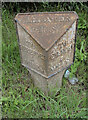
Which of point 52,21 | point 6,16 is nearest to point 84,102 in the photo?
point 52,21

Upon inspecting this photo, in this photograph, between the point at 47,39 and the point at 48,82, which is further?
the point at 48,82

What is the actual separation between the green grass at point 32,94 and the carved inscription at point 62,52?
407mm

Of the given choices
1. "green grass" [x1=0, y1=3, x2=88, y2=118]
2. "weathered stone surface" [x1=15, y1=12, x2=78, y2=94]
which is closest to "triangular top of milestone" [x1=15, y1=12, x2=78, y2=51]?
"weathered stone surface" [x1=15, y1=12, x2=78, y2=94]

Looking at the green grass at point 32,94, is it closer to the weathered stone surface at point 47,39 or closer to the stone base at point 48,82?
the stone base at point 48,82

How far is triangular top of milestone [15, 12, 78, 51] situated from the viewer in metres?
1.60

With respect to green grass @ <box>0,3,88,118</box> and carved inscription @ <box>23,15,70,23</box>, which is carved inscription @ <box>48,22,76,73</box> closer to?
carved inscription @ <box>23,15,70,23</box>

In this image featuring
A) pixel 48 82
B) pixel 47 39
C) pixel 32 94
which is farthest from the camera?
pixel 32 94

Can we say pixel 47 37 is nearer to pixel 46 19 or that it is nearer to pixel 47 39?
pixel 47 39

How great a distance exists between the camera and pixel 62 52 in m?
1.77

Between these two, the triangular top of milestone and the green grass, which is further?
the green grass

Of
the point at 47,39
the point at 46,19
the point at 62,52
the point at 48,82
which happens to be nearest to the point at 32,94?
the point at 48,82

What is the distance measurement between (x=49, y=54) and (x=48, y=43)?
122 millimetres

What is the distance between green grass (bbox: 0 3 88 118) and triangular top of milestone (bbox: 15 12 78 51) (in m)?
0.76

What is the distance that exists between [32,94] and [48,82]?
31 cm
